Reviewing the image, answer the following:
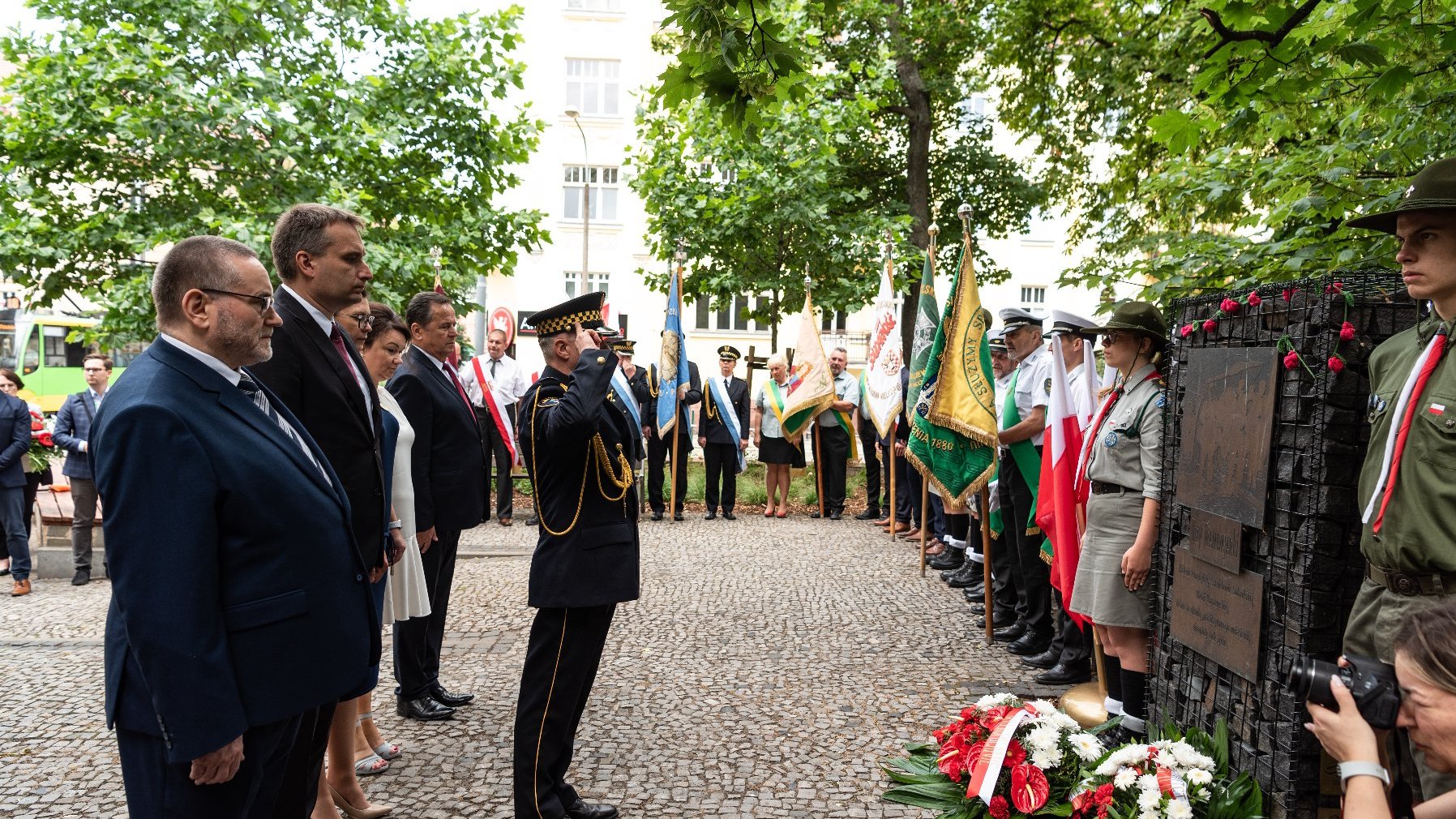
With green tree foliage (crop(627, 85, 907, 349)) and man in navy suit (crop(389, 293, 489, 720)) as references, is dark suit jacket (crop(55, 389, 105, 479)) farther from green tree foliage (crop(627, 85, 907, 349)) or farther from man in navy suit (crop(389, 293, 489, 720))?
green tree foliage (crop(627, 85, 907, 349))

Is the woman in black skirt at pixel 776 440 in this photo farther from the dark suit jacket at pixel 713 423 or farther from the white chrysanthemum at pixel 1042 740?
the white chrysanthemum at pixel 1042 740

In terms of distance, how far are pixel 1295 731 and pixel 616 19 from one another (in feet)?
107

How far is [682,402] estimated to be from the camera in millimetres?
13531

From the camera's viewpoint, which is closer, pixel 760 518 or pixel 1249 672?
pixel 1249 672

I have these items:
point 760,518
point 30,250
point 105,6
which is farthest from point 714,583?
point 105,6

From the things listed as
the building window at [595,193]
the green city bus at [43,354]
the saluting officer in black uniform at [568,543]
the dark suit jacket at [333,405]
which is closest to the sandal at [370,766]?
the saluting officer in black uniform at [568,543]

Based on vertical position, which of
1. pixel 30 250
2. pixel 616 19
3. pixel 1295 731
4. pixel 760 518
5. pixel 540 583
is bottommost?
pixel 760 518

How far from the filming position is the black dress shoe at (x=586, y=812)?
4.02 m

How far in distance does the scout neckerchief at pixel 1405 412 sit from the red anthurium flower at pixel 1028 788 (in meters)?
1.30

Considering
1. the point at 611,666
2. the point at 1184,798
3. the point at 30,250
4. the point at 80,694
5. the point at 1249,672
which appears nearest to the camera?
the point at 1184,798

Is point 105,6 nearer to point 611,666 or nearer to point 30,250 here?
point 30,250

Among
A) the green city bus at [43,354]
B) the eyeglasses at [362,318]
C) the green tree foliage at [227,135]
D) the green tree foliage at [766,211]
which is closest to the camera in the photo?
the eyeglasses at [362,318]

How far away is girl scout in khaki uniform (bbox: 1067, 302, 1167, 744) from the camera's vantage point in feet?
15.0

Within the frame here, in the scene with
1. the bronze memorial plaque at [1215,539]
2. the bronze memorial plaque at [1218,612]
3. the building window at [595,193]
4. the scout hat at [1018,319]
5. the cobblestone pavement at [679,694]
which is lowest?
the cobblestone pavement at [679,694]
